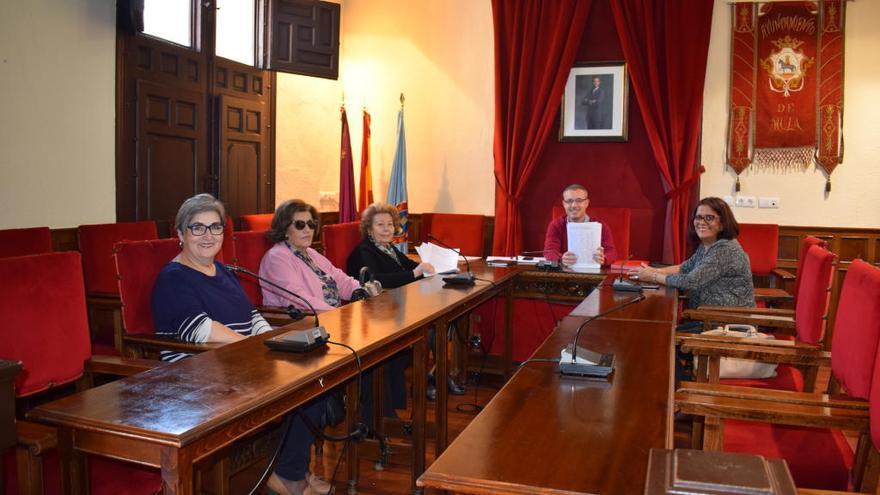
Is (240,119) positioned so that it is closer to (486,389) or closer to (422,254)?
(422,254)

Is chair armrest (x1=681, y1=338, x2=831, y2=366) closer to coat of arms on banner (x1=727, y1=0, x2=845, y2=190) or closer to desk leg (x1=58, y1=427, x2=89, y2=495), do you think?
desk leg (x1=58, y1=427, x2=89, y2=495)

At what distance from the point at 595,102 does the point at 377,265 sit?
2777 mm

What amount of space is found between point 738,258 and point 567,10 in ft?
9.86

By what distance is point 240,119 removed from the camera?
5.61m

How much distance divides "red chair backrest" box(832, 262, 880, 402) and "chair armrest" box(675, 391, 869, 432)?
0.17m

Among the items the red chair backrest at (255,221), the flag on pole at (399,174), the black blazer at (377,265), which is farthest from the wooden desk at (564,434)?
the flag on pole at (399,174)

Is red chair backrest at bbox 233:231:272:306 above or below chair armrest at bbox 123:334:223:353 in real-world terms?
above

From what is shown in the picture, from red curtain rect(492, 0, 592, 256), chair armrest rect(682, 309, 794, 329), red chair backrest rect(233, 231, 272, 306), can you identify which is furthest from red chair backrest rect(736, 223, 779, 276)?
red chair backrest rect(233, 231, 272, 306)

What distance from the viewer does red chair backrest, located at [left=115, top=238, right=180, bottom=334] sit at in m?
2.73

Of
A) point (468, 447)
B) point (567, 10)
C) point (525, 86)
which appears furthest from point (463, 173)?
point (468, 447)

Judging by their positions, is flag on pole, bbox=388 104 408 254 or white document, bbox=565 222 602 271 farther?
flag on pole, bbox=388 104 408 254

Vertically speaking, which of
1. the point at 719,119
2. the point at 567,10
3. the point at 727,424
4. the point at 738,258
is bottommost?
the point at 727,424

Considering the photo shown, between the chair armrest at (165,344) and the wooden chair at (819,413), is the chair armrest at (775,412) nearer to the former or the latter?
the wooden chair at (819,413)

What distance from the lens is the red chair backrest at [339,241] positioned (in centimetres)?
405
